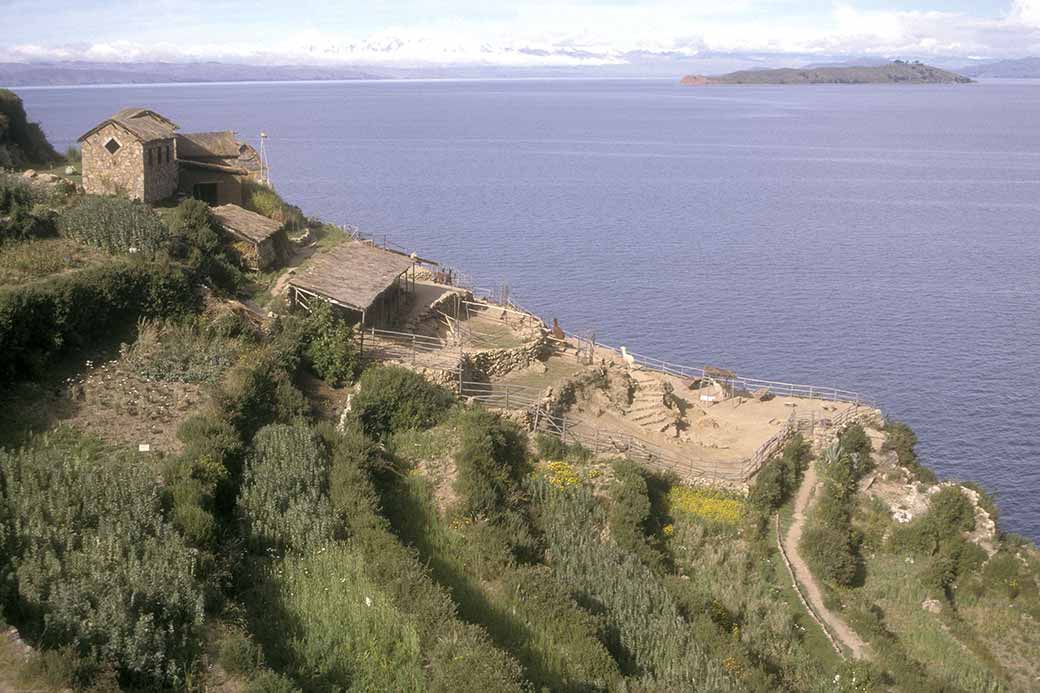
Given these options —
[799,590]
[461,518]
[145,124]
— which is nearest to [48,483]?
[461,518]

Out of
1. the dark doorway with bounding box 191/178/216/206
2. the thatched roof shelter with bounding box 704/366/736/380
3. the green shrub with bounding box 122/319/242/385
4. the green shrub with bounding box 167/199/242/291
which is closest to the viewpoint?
the green shrub with bounding box 122/319/242/385

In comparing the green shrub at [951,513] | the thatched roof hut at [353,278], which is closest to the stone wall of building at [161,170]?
the thatched roof hut at [353,278]

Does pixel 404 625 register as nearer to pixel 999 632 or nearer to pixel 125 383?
pixel 125 383

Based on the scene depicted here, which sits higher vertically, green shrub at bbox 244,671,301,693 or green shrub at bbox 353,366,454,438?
green shrub at bbox 353,366,454,438

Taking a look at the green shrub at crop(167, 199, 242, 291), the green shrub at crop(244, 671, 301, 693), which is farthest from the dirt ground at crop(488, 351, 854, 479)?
the green shrub at crop(244, 671, 301, 693)

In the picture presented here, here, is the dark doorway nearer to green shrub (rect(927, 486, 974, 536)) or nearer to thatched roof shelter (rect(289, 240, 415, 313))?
thatched roof shelter (rect(289, 240, 415, 313))

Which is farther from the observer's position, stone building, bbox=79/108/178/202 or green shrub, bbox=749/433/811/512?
stone building, bbox=79/108/178/202
